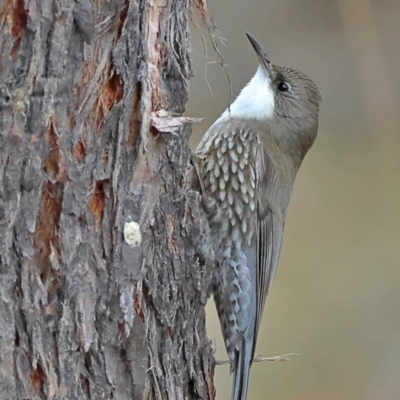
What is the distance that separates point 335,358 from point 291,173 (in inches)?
82.6

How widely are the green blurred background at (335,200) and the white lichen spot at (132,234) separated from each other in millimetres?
2829

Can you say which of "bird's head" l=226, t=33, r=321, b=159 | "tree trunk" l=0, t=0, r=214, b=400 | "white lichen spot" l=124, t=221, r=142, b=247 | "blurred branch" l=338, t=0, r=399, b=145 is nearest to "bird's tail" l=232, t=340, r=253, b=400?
"tree trunk" l=0, t=0, r=214, b=400

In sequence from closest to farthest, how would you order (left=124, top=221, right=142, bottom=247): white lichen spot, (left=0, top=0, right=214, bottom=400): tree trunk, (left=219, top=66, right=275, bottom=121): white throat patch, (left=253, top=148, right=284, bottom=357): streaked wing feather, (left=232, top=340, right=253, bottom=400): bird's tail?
(left=0, top=0, right=214, bottom=400): tree trunk
(left=124, top=221, right=142, bottom=247): white lichen spot
(left=232, top=340, right=253, bottom=400): bird's tail
(left=253, top=148, right=284, bottom=357): streaked wing feather
(left=219, top=66, right=275, bottom=121): white throat patch

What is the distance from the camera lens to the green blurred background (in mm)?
4590

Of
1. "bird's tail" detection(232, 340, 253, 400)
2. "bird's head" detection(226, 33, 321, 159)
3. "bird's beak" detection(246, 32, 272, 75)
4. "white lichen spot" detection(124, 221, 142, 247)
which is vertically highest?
"bird's beak" detection(246, 32, 272, 75)

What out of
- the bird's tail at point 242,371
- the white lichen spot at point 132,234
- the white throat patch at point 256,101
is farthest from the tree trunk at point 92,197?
the white throat patch at point 256,101

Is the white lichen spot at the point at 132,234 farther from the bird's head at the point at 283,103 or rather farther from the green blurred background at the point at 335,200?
the green blurred background at the point at 335,200

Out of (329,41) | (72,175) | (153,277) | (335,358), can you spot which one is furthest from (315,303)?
(72,175)

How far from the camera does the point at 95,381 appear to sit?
1.68 metres

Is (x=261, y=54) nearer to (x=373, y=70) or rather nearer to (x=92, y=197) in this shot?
(x=92, y=197)

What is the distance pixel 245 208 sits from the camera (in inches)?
105

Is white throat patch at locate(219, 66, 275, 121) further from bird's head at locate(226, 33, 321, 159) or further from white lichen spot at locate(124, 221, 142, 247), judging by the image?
white lichen spot at locate(124, 221, 142, 247)

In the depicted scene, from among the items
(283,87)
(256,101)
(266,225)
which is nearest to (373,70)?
(283,87)

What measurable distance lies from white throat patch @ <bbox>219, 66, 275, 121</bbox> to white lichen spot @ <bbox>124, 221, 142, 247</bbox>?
1264 millimetres
